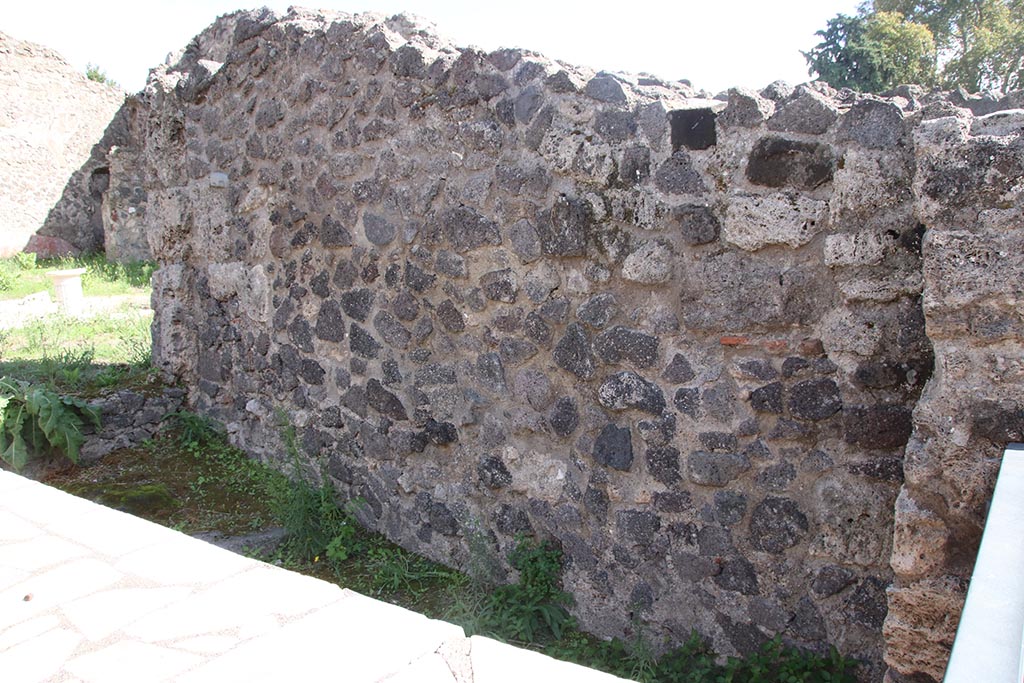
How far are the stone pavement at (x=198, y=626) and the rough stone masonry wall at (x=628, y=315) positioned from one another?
4.25ft

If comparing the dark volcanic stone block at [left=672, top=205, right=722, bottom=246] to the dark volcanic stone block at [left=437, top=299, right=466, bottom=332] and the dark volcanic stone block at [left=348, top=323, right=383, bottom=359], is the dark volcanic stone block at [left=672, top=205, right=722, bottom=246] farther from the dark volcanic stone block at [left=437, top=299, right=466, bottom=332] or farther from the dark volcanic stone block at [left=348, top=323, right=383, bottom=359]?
the dark volcanic stone block at [left=348, top=323, right=383, bottom=359]

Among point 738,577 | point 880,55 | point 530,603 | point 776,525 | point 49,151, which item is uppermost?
point 880,55

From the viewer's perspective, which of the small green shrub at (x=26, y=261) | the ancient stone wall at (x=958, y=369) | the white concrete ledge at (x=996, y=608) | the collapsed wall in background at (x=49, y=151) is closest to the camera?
the white concrete ledge at (x=996, y=608)

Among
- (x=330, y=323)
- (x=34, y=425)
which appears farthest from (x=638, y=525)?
(x=34, y=425)

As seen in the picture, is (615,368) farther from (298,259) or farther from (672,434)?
(298,259)

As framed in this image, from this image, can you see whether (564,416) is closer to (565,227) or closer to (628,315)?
(628,315)

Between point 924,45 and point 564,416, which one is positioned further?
point 924,45

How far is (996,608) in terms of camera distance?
1.32 meters

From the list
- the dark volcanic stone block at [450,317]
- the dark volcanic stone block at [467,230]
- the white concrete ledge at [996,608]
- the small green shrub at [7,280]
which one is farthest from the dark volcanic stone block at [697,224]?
the small green shrub at [7,280]

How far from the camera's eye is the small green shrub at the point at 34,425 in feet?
14.5

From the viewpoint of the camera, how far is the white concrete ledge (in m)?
1.17

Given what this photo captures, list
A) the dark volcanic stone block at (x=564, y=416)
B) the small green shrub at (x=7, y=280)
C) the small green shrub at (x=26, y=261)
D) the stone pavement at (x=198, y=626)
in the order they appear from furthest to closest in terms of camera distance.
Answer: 1. the small green shrub at (x=26, y=261)
2. the small green shrub at (x=7, y=280)
3. the dark volcanic stone block at (x=564, y=416)
4. the stone pavement at (x=198, y=626)

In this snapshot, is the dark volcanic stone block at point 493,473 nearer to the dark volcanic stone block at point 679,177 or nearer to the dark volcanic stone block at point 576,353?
the dark volcanic stone block at point 576,353

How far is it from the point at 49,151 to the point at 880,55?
1997 centimetres
